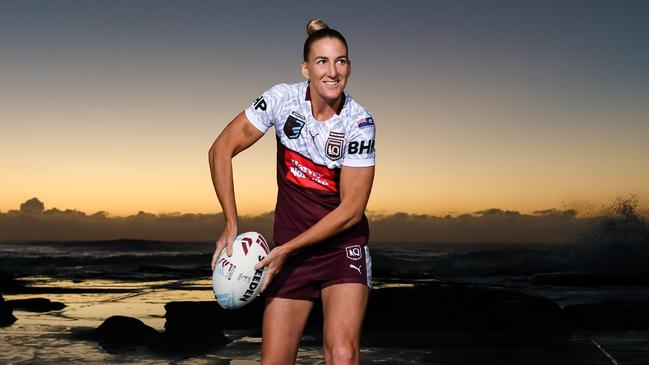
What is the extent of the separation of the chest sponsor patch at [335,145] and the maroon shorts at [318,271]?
0.51 m

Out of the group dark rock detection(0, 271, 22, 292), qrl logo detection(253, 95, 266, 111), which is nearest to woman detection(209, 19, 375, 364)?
qrl logo detection(253, 95, 266, 111)

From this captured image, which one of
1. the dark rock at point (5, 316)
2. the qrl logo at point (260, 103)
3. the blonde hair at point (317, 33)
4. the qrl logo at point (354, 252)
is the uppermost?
the blonde hair at point (317, 33)

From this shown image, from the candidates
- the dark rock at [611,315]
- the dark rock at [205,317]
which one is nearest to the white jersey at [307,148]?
the dark rock at [205,317]

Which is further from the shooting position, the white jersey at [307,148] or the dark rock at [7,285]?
the dark rock at [7,285]

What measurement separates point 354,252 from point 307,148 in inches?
24.9

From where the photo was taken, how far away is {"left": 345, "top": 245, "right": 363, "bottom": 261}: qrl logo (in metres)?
4.39

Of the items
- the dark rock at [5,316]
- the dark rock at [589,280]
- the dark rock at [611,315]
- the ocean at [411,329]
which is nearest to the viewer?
the ocean at [411,329]

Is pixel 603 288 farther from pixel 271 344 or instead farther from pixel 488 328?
pixel 271 344

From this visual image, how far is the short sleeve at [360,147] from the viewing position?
4305 millimetres

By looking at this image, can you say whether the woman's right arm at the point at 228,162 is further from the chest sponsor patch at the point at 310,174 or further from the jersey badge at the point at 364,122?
the jersey badge at the point at 364,122

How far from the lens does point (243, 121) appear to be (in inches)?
176

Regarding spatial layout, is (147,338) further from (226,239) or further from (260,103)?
(260,103)

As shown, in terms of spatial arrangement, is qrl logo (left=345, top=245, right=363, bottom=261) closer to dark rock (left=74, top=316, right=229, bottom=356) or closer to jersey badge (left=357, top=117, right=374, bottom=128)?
jersey badge (left=357, top=117, right=374, bottom=128)

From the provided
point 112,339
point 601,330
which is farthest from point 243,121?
point 601,330
